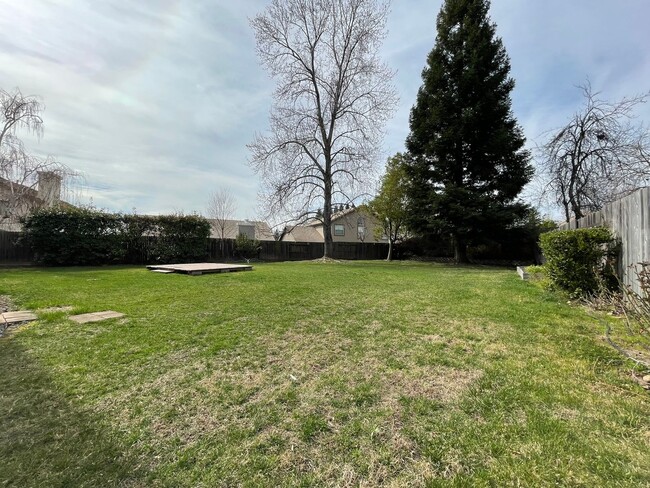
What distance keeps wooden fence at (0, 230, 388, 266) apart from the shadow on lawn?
14904 mm

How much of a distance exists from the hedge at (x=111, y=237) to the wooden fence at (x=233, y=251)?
0.29 feet

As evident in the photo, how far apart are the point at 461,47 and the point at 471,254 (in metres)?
11.7

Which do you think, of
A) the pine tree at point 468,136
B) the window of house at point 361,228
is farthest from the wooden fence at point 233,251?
the window of house at point 361,228

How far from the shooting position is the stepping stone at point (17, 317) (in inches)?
165

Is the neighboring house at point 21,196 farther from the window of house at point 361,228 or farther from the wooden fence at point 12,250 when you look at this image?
the window of house at point 361,228

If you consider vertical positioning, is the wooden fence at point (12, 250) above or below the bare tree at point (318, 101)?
below

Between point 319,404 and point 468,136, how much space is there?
1706 centimetres

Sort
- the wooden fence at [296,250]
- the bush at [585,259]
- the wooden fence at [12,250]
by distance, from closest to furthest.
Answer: the bush at [585,259]
the wooden fence at [12,250]
the wooden fence at [296,250]

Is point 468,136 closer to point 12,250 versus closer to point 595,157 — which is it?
point 595,157

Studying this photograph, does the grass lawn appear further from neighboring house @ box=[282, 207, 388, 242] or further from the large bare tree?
neighboring house @ box=[282, 207, 388, 242]

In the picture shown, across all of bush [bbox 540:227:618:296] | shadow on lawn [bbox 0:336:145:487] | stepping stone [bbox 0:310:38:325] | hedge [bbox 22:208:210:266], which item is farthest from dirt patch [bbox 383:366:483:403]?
hedge [bbox 22:208:210:266]

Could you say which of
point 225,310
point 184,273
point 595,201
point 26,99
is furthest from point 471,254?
point 26,99

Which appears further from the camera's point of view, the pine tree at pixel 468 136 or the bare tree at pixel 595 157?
the pine tree at pixel 468 136

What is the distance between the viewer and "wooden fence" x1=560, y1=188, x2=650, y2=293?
4.14 meters
